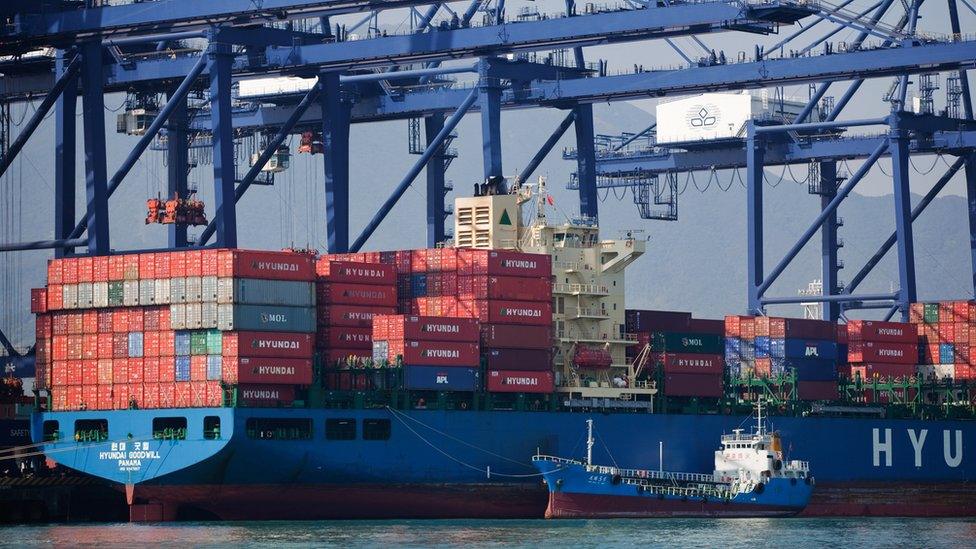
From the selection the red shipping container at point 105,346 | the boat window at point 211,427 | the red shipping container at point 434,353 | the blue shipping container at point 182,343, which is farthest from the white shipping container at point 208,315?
the red shipping container at point 434,353

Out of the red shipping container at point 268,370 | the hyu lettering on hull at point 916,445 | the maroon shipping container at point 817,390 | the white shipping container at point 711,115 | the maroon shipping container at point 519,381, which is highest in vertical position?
the white shipping container at point 711,115

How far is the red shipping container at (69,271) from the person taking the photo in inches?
2287

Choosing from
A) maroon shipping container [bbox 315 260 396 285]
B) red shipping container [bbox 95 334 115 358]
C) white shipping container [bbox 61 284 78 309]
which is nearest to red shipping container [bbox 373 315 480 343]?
maroon shipping container [bbox 315 260 396 285]

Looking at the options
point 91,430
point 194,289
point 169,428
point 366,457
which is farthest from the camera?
point 91,430

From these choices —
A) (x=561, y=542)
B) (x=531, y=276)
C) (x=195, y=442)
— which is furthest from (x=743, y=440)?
(x=195, y=442)

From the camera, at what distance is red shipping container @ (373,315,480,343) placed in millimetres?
56219

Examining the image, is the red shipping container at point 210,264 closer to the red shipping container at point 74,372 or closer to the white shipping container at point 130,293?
the white shipping container at point 130,293

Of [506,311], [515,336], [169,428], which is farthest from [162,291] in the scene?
[515,336]

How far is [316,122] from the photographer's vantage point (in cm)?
7550

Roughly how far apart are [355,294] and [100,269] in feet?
25.7

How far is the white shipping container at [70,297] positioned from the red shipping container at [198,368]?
16.8 ft

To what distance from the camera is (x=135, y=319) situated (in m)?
56.4

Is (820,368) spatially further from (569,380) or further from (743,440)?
(569,380)

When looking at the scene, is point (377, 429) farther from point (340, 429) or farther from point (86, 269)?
point (86, 269)
